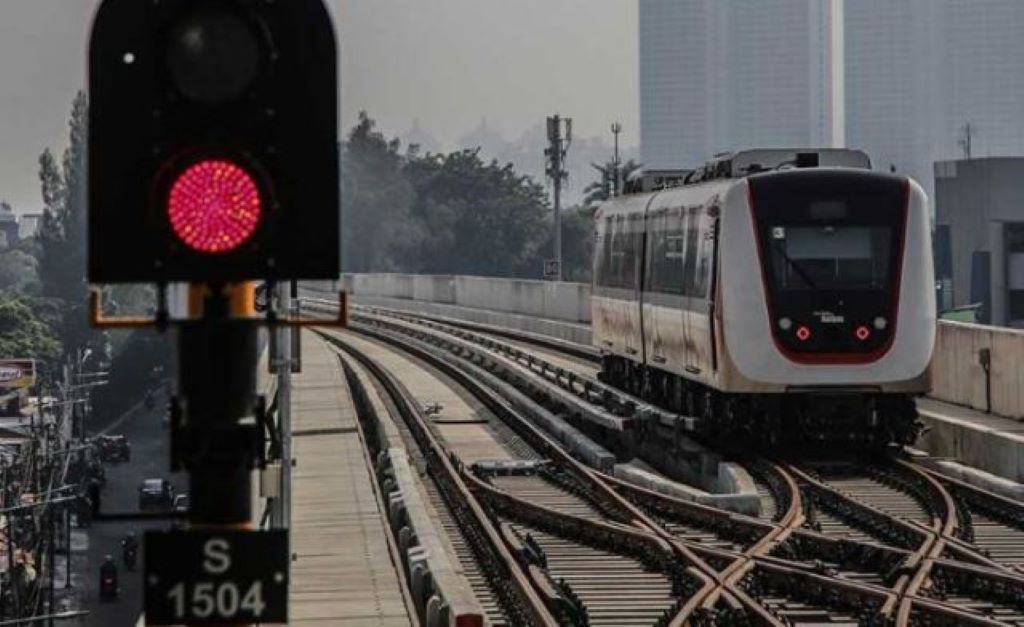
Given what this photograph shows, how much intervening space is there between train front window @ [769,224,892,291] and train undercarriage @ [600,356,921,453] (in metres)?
1.13

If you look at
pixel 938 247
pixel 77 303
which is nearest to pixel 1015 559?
pixel 938 247

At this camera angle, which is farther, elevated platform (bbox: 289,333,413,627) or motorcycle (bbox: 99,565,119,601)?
motorcycle (bbox: 99,565,119,601)

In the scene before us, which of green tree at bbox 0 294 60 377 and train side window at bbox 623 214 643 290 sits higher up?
train side window at bbox 623 214 643 290

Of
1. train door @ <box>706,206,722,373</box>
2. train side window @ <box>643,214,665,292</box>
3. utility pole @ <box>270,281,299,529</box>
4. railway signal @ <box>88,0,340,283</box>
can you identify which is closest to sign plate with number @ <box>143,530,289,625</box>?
railway signal @ <box>88,0,340,283</box>

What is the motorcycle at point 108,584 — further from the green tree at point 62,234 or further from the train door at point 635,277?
the green tree at point 62,234

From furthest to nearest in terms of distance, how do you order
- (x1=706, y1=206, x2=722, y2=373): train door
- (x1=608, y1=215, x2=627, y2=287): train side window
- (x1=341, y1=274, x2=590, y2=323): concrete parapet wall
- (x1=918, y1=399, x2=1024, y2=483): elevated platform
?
(x1=341, y1=274, x2=590, y2=323): concrete parapet wall < (x1=608, y1=215, x2=627, y2=287): train side window < (x1=706, y1=206, x2=722, y2=373): train door < (x1=918, y1=399, x2=1024, y2=483): elevated platform

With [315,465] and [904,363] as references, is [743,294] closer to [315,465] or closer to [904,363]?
[904,363]

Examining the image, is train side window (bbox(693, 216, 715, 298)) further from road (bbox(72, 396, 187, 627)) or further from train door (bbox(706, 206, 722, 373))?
road (bbox(72, 396, 187, 627))

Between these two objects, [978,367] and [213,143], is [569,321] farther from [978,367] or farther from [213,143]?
[213,143]

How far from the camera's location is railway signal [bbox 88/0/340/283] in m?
5.52

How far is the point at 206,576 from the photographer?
5.50 metres

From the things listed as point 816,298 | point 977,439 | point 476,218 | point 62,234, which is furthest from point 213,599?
point 62,234

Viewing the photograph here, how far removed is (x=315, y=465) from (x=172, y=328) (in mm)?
23558

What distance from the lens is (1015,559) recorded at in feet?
66.5
